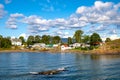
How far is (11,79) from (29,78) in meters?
4.28

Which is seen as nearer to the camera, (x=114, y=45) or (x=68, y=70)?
(x=68, y=70)

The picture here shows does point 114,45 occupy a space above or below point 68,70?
above

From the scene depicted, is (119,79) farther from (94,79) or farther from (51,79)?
(51,79)

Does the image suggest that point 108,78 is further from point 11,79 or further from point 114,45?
point 114,45

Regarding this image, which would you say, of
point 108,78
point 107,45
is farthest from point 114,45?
point 108,78

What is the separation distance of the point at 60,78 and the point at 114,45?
128 metres

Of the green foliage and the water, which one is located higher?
the green foliage

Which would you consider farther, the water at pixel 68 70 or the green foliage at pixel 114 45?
the green foliage at pixel 114 45

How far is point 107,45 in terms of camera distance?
189375 millimetres

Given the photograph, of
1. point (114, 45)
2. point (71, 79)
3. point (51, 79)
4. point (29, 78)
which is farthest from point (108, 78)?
point (114, 45)

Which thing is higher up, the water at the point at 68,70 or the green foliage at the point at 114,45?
the green foliage at the point at 114,45

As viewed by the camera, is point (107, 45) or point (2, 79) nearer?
point (2, 79)

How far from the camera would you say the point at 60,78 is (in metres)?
63.4

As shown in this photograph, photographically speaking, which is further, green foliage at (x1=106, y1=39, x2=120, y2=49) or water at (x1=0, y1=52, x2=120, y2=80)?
green foliage at (x1=106, y1=39, x2=120, y2=49)
